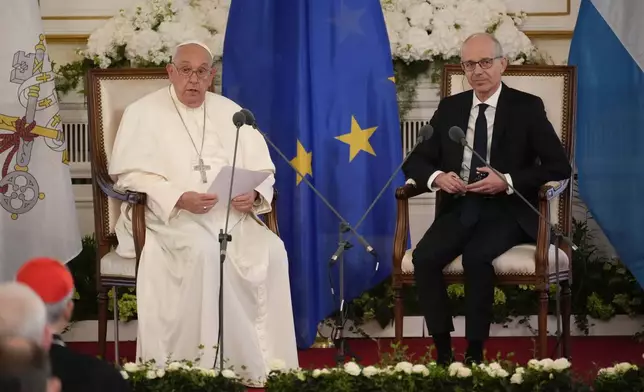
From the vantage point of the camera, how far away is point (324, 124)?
597 centimetres

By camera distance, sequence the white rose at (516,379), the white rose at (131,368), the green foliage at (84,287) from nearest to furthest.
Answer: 1. the white rose at (516,379)
2. the white rose at (131,368)
3. the green foliage at (84,287)

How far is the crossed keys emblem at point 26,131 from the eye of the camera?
5711mm

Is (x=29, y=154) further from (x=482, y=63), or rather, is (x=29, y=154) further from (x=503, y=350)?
(x=503, y=350)

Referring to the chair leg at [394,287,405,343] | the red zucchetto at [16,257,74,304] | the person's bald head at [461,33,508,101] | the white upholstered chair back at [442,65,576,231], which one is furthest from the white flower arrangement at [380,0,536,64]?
the red zucchetto at [16,257,74,304]

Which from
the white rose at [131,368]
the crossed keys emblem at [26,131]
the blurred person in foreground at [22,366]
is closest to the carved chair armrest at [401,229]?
the white rose at [131,368]

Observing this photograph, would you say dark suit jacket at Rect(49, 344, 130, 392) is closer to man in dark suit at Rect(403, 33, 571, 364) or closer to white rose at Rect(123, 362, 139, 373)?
white rose at Rect(123, 362, 139, 373)

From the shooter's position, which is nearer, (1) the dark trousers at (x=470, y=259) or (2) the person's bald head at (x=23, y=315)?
(2) the person's bald head at (x=23, y=315)

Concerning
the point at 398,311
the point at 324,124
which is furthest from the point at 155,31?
the point at 398,311

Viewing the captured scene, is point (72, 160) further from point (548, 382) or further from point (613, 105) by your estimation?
point (548, 382)

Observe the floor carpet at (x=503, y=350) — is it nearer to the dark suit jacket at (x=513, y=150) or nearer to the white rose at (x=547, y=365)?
the dark suit jacket at (x=513, y=150)

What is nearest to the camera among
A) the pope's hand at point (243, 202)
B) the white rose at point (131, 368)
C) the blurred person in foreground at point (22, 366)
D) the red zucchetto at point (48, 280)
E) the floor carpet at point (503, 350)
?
the blurred person in foreground at point (22, 366)

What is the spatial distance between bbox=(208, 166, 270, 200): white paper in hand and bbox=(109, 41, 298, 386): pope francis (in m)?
0.03

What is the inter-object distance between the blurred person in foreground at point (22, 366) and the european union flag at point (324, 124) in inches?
153

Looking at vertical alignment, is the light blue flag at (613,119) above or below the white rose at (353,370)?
above
